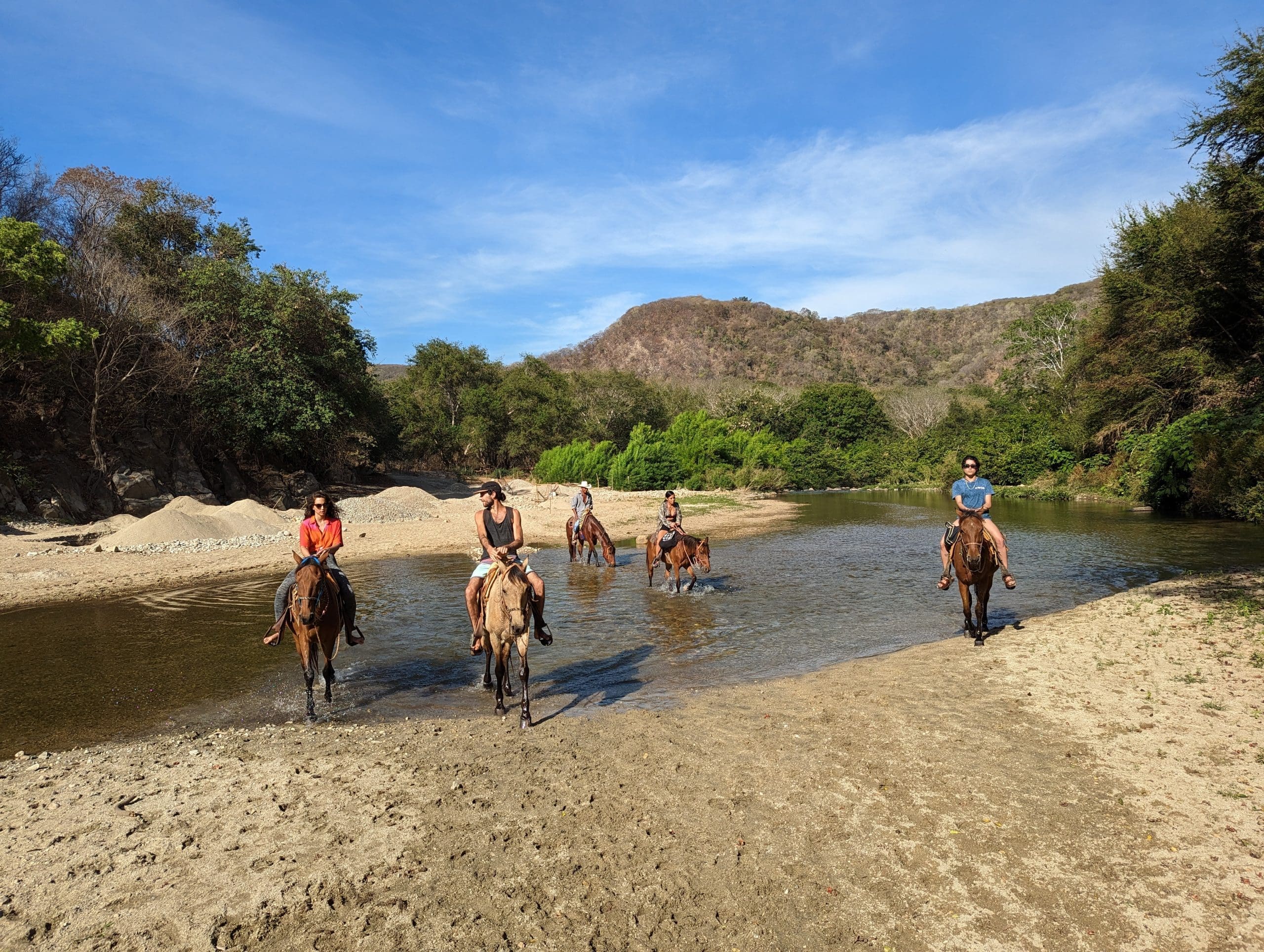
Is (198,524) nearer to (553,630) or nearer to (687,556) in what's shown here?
(553,630)

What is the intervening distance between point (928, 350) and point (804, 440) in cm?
10630

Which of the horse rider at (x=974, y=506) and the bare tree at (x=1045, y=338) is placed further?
the bare tree at (x=1045, y=338)

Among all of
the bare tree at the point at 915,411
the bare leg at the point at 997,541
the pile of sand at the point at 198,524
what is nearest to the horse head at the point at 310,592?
the bare leg at the point at 997,541

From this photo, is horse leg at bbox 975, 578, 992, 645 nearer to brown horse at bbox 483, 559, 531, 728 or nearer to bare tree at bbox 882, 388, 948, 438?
brown horse at bbox 483, 559, 531, 728

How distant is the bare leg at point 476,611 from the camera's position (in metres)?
7.52

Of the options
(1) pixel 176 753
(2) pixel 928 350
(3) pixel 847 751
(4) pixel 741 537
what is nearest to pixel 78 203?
(4) pixel 741 537

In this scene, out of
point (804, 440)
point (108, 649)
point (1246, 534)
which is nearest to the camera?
point (108, 649)

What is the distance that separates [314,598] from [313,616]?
19cm

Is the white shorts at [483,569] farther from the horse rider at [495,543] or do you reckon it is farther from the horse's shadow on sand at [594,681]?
the horse's shadow on sand at [594,681]

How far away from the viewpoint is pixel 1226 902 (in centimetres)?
378

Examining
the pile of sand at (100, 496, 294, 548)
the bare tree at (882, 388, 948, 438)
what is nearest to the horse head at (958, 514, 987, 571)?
the pile of sand at (100, 496, 294, 548)

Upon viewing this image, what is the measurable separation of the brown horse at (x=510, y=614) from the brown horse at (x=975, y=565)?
6114 mm

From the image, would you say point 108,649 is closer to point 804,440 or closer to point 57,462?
point 57,462

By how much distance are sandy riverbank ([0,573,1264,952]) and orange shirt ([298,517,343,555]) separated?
6.58 ft
